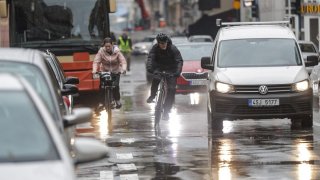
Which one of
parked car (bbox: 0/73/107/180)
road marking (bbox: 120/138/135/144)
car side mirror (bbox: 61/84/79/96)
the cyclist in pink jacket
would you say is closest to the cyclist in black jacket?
the cyclist in pink jacket

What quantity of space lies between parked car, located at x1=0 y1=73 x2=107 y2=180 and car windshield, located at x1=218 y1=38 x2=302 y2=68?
1081 centimetres

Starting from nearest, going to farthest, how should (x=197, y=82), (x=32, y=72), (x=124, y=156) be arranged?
(x=32, y=72)
(x=124, y=156)
(x=197, y=82)

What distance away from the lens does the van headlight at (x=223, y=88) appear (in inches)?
701

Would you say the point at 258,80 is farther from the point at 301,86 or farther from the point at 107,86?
the point at 107,86

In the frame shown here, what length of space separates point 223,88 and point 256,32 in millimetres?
2205

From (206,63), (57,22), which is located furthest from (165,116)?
(57,22)

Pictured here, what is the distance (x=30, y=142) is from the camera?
7.64m

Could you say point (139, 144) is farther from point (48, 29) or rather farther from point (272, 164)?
point (48, 29)

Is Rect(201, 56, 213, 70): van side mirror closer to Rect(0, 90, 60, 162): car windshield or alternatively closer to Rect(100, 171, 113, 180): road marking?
Rect(100, 171, 113, 180): road marking

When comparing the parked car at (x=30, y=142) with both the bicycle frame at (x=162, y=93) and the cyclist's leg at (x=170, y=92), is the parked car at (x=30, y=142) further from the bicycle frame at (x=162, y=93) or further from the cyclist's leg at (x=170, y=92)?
the cyclist's leg at (x=170, y=92)

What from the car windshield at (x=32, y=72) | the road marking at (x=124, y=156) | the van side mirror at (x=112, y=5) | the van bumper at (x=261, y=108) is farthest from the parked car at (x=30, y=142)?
the van side mirror at (x=112, y=5)

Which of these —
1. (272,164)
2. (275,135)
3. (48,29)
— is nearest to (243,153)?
(272,164)

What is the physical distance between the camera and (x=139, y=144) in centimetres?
1628

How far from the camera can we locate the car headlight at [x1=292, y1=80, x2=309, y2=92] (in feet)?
58.5
